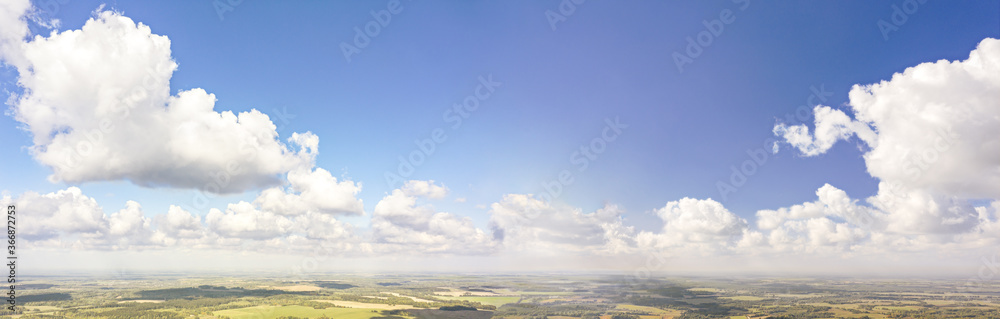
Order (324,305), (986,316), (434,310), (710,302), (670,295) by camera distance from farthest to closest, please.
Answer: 1. (670,295)
2. (710,302)
3. (324,305)
4. (434,310)
5. (986,316)

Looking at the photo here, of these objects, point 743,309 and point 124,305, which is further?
point 124,305

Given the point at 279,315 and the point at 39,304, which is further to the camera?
the point at 39,304

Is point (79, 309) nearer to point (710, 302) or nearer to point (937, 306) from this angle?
point (710, 302)

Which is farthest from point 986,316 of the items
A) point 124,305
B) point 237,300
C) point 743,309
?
point 124,305

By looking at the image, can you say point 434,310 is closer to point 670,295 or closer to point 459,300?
point 459,300

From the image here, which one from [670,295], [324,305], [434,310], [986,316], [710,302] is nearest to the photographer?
[986,316]

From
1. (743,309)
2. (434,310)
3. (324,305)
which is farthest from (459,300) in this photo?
(743,309)
